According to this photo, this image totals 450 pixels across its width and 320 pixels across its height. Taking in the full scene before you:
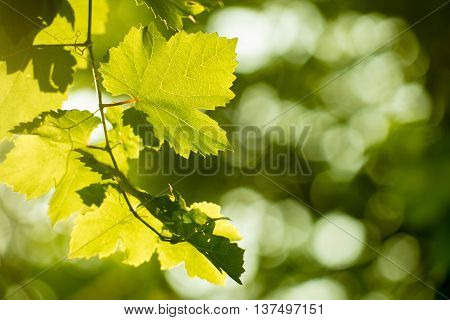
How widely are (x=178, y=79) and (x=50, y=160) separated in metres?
0.47

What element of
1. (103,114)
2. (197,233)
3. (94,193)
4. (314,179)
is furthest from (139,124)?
(314,179)

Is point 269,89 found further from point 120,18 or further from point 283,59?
point 120,18

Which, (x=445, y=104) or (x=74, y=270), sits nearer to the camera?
(x=445, y=104)

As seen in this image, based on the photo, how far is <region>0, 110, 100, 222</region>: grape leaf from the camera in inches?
57.2

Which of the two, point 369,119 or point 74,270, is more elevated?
point 369,119

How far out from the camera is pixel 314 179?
5984 mm

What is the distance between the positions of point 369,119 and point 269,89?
1.17 meters

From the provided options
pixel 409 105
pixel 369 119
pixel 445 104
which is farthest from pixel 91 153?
pixel 369 119

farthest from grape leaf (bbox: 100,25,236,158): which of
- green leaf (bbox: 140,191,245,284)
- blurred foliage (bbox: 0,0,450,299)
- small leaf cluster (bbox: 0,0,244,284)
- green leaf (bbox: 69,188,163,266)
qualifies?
blurred foliage (bbox: 0,0,450,299)

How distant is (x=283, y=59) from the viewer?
6059mm

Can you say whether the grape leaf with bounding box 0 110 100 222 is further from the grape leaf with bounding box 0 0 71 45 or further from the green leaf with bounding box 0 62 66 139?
the grape leaf with bounding box 0 0 71 45

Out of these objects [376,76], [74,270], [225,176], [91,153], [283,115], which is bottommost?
[74,270]

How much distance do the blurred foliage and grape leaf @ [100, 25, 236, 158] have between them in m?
3.63

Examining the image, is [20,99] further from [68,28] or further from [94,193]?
[94,193]
